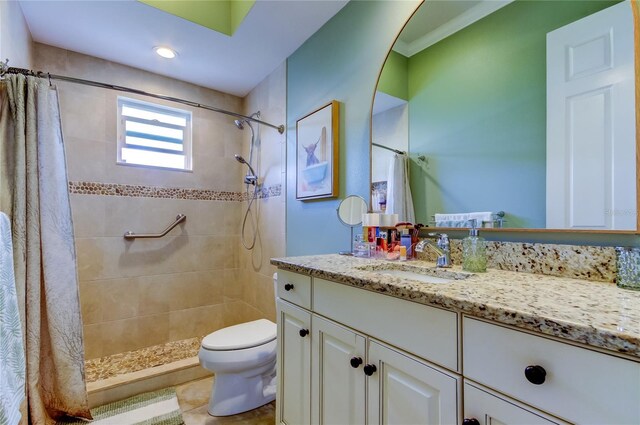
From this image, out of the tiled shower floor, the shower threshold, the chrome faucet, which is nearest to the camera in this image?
the chrome faucet

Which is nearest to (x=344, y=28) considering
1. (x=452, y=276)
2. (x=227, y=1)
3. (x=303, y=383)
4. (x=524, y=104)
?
(x=227, y=1)

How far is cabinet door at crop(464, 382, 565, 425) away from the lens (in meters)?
0.55

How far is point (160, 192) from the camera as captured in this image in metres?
2.48

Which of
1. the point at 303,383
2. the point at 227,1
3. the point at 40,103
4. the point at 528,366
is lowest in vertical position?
the point at 303,383

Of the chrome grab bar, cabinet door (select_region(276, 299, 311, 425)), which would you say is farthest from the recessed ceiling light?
cabinet door (select_region(276, 299, 311, 425))

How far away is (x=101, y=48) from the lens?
2111 millimetres

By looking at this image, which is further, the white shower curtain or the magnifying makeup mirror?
the magnifying makeup mirror

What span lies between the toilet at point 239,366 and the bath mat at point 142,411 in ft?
0.81

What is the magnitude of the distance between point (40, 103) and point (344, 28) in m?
1.73

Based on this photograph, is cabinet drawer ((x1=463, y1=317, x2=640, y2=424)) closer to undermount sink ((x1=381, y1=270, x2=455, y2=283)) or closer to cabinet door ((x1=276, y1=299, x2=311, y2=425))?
undermount sink ((x1=381, y1=270, x2=455, y2=283))

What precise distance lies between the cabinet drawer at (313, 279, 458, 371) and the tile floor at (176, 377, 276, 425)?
108 centimetres

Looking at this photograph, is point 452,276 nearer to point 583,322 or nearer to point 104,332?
point 583,322

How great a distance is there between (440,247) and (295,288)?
2.01 feet

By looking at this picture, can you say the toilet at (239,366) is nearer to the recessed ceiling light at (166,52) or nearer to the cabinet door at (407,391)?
the cabinet door at (407,391)
